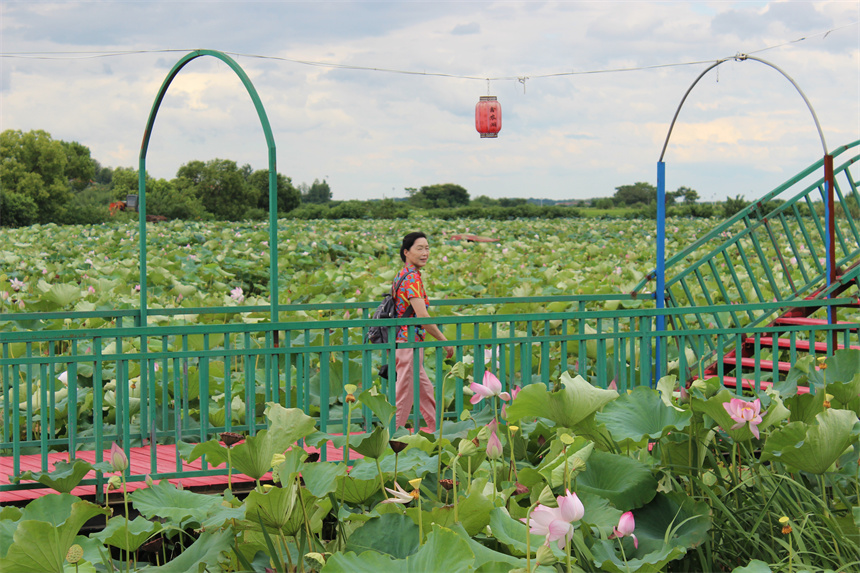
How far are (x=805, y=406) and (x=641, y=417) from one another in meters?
0.80

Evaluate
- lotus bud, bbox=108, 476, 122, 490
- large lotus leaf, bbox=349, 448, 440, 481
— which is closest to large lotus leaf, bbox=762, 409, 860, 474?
large lotus leaf, bbox=349, 448, 440, 481

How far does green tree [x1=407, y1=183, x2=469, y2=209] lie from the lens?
201ft

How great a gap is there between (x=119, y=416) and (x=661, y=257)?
4056mm

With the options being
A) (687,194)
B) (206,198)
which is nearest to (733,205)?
(687,194)

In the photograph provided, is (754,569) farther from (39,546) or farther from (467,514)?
(39,546)

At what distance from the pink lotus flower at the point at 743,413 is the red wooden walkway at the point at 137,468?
6.54 feet

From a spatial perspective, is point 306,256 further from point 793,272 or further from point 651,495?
point 651,495

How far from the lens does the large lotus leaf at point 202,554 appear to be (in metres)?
2.42

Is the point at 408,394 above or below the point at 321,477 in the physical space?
below

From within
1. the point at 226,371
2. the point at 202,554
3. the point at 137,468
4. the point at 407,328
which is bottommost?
the point at 137,468

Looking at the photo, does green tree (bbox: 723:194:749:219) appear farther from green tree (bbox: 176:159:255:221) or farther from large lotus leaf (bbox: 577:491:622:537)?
large lotus leaf (bbox: 577:491:622:537)

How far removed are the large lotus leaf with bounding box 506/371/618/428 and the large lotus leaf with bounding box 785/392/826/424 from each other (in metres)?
0.85

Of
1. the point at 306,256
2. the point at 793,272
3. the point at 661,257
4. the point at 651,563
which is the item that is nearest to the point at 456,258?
the point at 306,256

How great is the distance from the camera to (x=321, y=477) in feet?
8.21
